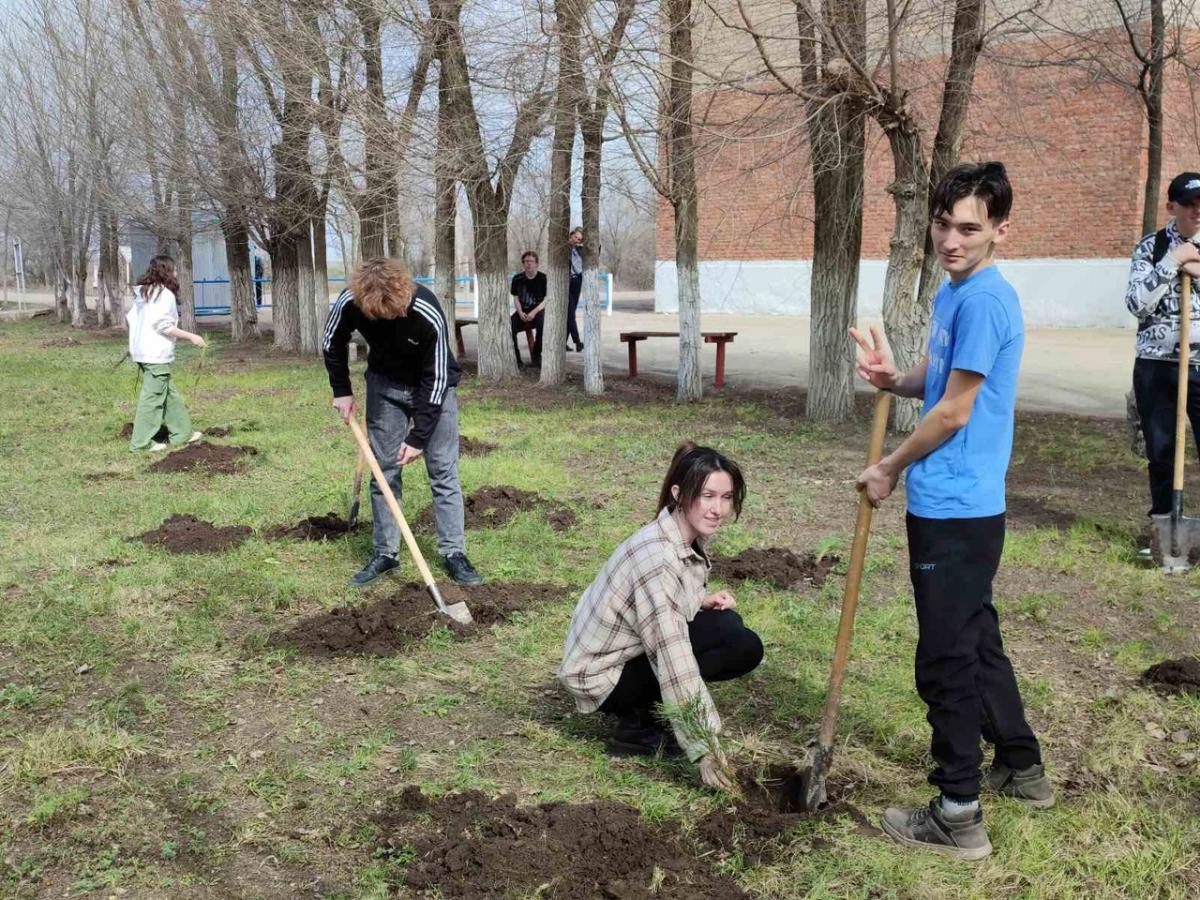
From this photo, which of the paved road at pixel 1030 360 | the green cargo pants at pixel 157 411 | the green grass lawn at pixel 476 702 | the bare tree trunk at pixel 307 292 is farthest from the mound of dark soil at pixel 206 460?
the bare tree trunk at pixel 307 292

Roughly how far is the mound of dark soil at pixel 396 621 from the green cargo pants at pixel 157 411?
4.80 meters

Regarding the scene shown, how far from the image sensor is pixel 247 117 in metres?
15.2

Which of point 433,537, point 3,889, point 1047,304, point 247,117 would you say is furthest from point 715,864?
point 1047,304

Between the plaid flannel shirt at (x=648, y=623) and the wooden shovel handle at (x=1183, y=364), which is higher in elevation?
the wooden shovel handle at (x=1183, y=364)

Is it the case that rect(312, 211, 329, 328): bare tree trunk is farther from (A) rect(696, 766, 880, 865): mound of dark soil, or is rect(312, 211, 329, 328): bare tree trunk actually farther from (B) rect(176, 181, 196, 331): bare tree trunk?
(A) rect(696, 766, 880, 865): mound of dark soil

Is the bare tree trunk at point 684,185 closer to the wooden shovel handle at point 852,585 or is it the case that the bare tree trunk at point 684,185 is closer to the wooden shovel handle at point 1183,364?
the wooden shovel handle at point 1183,364

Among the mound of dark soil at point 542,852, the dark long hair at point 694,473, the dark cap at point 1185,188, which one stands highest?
the dark cap at point 1185,188

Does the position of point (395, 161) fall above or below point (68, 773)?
above

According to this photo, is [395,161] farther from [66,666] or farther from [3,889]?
[3,889]

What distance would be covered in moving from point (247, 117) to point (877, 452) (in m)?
14.1

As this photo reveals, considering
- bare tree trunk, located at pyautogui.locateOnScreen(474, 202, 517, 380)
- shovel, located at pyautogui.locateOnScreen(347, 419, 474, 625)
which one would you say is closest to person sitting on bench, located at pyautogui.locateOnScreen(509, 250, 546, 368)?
bare tree trunk, located at pyautogui.locateOnScreen(474, 202, 517, 380)

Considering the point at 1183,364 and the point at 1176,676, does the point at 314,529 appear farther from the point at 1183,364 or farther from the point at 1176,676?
the point at 1183,364

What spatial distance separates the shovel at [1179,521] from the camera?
204 inches

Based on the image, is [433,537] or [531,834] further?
[433,537]
